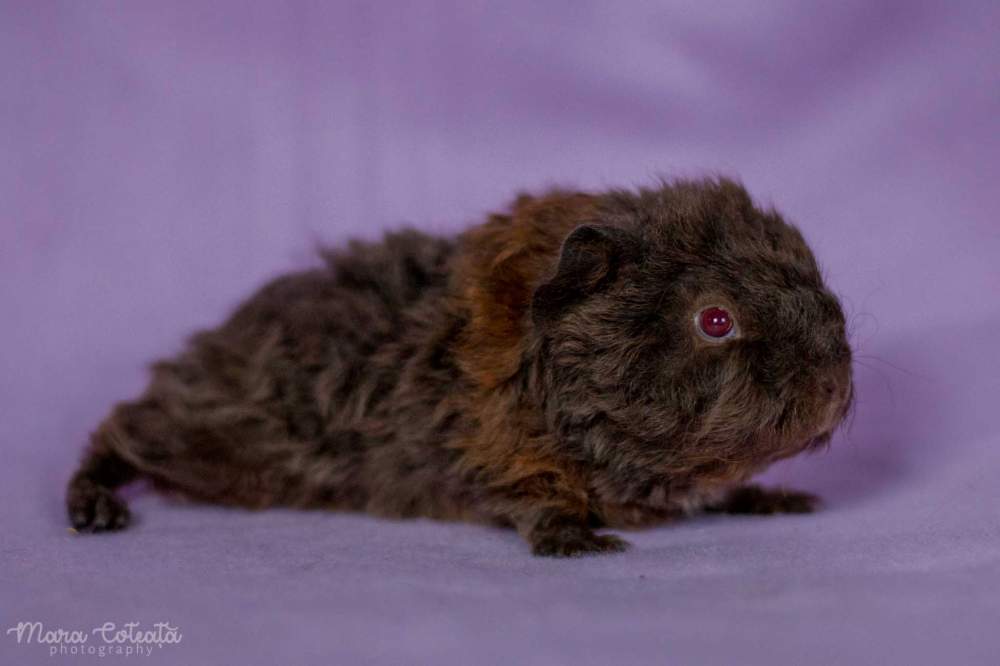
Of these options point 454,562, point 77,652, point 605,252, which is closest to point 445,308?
point 605,252

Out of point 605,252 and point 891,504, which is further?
point 891,504

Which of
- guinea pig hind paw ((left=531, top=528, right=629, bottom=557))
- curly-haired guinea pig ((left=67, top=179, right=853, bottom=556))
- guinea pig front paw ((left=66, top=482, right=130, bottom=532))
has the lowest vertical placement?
guinea pig hind paw ((left=531, top=528, right=629, bottom=557))

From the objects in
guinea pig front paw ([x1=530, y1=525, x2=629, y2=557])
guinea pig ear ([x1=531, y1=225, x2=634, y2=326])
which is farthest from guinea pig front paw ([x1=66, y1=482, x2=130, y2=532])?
guinea pig ear ([x1=531, y1=225, x2=634, y2=326])

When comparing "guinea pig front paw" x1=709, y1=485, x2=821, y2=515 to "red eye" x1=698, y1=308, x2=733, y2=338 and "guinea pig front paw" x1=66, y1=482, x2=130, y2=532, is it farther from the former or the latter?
"guinea pig front paw" x1=66, y1=482, x2=130, y2=532

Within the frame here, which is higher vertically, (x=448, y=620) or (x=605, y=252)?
(x=605, y=252)

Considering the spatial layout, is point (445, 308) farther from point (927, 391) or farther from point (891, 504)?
point (927, 391)

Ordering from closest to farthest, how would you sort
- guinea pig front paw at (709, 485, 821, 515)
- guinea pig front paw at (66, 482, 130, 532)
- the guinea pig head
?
1. the guinea pig head
2. guinea pig front paw at (66, 482, 130, 532)
3. guinea pig front paw at (709, 485, 821, 515)

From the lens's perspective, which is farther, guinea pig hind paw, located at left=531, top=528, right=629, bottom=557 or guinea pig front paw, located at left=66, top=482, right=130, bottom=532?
guinea pig front paw, located at left=66, top=482, right=130, bottom=532
